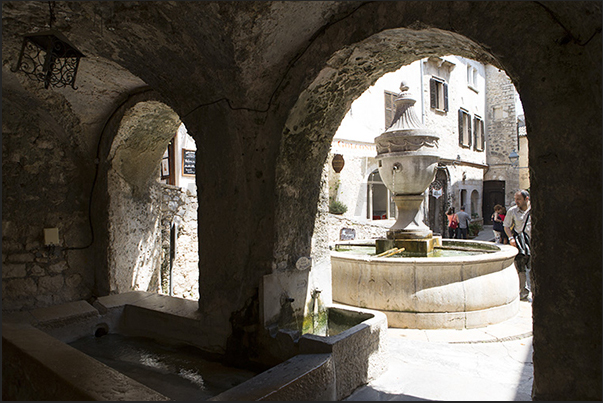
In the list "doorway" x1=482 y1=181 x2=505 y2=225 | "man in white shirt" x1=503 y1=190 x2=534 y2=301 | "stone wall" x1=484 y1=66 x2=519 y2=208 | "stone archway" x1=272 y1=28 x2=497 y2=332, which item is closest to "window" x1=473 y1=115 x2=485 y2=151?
"stone wall" x1=484 y1=66 x2=519 y2=208

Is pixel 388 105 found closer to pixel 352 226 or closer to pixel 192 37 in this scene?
pixel 352 226

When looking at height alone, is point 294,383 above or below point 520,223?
below

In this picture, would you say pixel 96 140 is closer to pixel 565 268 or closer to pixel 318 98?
pixel 318 98

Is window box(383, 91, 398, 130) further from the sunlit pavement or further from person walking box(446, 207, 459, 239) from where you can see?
the sunlit pavement

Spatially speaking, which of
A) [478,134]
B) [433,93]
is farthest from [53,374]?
[478,134]

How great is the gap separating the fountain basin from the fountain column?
1311 millimetres

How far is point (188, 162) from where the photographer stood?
923 cm

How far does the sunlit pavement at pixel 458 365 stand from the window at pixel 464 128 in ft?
46.0

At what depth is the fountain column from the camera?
19.4 ft

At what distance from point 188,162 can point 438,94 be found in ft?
35.9

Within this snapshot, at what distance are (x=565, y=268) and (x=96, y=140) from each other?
4.72 metres

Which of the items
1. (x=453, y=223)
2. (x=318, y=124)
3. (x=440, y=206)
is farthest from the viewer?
(x=440, y=206)

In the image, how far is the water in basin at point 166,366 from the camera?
2635mm

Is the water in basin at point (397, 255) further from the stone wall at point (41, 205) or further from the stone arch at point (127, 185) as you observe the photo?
the stone wall at point (41, 205)
